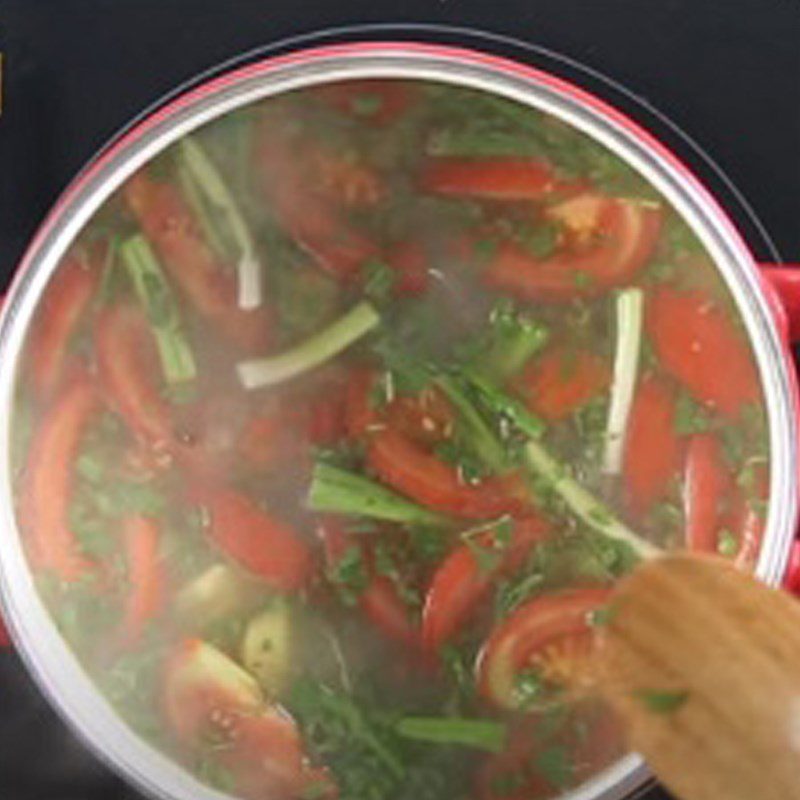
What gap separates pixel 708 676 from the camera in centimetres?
98

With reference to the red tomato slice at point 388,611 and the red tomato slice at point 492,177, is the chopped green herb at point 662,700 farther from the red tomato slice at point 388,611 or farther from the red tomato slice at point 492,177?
the red tomato slice at point 492,177

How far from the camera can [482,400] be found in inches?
42.1

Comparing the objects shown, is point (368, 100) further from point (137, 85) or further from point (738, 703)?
point (738, 703)

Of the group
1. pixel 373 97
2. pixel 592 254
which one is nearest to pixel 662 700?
pixel 592 254

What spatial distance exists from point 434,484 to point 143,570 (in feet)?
0.52

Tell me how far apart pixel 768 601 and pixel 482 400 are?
19 centimetres

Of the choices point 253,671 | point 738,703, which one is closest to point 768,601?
point 738,703

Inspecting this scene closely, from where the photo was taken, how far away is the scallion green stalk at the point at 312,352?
1.07m

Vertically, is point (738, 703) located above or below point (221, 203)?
below

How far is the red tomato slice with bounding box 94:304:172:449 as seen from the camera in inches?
42.7

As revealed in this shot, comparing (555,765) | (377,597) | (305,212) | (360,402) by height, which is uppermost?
(305,212)

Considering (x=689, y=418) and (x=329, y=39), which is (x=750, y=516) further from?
(x=329, y=39)

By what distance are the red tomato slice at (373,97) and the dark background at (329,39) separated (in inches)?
2.8

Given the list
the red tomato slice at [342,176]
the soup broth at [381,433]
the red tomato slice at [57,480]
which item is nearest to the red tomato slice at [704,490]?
the soup broth at [381,433]
